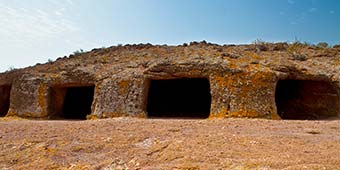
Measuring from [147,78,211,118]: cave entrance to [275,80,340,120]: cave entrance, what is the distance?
10.2 feet

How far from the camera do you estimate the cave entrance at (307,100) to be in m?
9.62

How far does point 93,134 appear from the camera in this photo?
16.5 ft

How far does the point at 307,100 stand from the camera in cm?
1062

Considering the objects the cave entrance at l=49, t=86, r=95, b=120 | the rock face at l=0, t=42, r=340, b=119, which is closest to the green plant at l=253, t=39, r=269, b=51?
the rock face at l=0, t=42, r=340, b=119

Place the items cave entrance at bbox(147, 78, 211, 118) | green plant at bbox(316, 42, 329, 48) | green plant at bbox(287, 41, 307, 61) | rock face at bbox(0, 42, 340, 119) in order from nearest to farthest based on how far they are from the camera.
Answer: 1. rock face at bbox(0, 42, 340, 119)
2. green plant at bbox(287, 41, 307, 61)
3. green plant at bbox(316, 42, 329, 48)
4. cave entrance at bbox(147, 78, 211, 118)

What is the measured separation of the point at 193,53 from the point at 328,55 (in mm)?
4931

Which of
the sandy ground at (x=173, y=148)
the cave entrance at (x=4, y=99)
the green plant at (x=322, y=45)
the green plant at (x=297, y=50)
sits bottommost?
the sandy ground at (x=173, y=148)

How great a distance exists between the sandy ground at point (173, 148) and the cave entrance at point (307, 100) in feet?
15.4

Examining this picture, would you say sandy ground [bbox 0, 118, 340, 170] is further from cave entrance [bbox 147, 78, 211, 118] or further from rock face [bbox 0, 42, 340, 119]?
cave entrance [bbox 147, 78, 211, 118]

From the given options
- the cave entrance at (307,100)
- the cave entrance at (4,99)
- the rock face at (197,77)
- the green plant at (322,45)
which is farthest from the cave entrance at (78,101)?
the green plant at (322,45)

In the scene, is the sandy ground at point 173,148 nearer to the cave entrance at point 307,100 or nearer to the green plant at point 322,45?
the cave entrance at point 307,100

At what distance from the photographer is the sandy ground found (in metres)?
3.35

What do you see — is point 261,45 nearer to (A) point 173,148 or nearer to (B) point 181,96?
(B) point 181,96

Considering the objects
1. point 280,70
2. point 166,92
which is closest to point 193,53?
point 280,70
